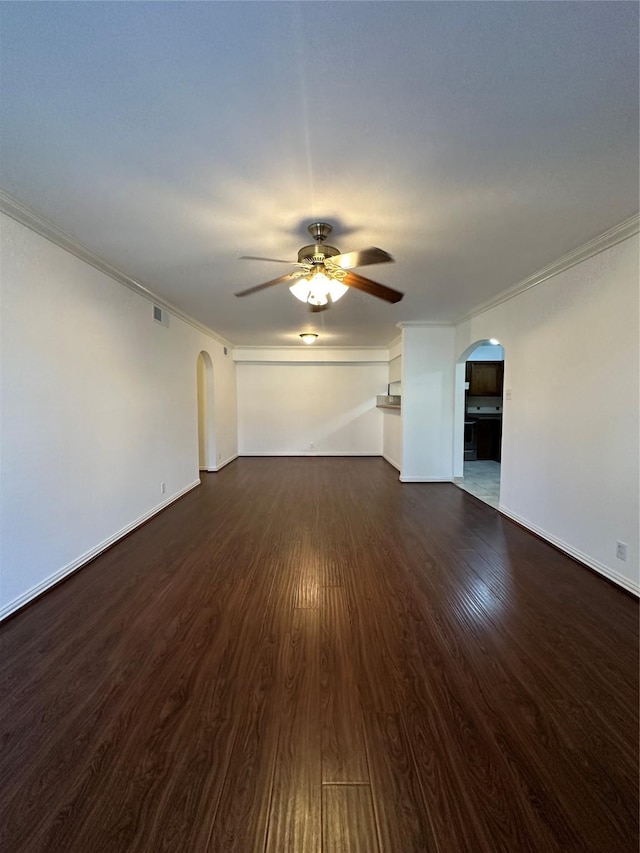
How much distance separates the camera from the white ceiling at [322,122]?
109 cm

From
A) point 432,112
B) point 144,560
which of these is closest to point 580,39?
point 432,112

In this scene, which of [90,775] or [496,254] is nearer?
[90,775]

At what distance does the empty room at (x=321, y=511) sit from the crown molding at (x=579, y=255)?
0.08 ft

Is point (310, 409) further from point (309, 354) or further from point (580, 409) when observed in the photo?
point (580, 409)

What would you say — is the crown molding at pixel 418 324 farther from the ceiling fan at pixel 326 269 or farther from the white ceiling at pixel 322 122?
the ceiling fan at pixel 326 269

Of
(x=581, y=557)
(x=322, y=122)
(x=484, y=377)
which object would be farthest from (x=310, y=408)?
(x=322, y=122)

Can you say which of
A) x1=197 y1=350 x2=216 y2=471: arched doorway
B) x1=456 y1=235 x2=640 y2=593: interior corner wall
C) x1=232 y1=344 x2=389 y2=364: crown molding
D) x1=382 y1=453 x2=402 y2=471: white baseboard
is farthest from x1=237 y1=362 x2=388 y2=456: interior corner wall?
x1=456 y1=235 x2=640 y2=593: interior corner wall

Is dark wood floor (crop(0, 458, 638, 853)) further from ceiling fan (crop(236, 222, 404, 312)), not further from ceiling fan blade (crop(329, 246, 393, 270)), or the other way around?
ceiling fan blade (crop(329, 246, 393, 270))

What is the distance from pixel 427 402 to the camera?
17.3 ft

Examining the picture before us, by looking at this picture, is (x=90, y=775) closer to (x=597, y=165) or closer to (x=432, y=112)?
(x=432, y=112)

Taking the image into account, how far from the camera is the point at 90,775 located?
121cm

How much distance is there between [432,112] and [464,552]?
9.68 feet

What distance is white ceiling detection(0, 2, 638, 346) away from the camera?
1.09 m

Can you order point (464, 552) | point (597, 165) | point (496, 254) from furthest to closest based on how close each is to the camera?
1. point (464, 552)
2. point (496, 254)
3. point (597, 165)
